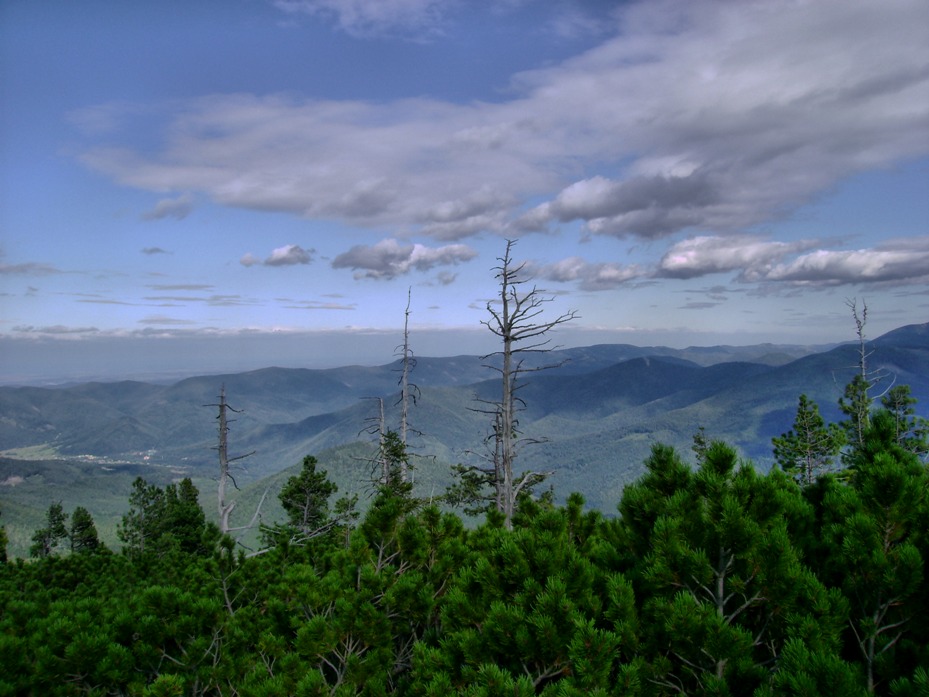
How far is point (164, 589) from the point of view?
553cm

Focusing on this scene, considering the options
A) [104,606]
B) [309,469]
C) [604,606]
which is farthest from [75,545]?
[604,606]

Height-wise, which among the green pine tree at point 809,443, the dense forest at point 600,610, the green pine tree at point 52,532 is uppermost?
the dense forest at point 600,610

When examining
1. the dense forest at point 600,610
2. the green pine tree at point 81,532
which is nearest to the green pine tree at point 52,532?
the green pine tree at point 81,532

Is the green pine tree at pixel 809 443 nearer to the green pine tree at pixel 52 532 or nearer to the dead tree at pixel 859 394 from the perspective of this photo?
the dead tree at pixel 859 394

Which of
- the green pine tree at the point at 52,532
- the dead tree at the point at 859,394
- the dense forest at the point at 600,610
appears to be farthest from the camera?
the green pine tree at the point at 52,532

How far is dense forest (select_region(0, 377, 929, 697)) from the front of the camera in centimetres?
322

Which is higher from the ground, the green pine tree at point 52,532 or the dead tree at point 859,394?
the dead tree at point 859,394

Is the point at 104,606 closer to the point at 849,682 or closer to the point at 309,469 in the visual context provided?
the point at 849,682

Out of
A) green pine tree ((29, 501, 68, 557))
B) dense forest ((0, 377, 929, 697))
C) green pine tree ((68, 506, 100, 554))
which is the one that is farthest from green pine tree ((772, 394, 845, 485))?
green pine tree ((29, 501, 68, 557))

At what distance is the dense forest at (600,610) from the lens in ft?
10.6

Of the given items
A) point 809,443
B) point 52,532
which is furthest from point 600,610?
point 52,532

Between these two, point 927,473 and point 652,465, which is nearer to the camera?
point 927,473

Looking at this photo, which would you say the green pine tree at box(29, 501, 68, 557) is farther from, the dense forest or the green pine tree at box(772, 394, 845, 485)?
the green pine tree at box(772, 394, 845, 485)

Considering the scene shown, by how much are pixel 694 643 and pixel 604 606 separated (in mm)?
660
